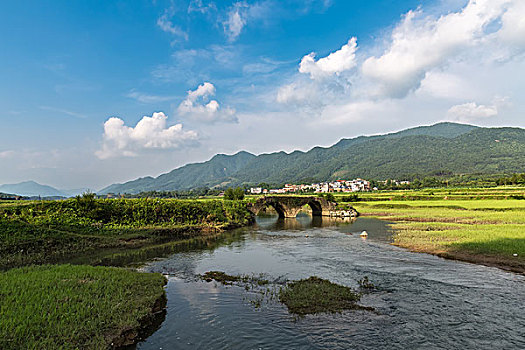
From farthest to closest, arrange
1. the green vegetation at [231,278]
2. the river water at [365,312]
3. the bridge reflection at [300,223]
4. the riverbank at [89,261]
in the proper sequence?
the bridge reflection at [300,223]
the green vegetation at [231,278]
the river water at [365,312]
the riverbank at [89,261]

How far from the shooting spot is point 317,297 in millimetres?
14734

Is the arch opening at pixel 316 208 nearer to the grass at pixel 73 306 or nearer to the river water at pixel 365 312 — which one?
the river water at pixel 365 312

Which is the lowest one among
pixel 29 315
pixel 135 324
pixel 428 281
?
pixel 428 281

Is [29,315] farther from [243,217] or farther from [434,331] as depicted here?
[243,217]

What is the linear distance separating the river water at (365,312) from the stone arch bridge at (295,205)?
1478 inches

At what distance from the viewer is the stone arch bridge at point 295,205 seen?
6236cm

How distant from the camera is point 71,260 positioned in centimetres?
2400

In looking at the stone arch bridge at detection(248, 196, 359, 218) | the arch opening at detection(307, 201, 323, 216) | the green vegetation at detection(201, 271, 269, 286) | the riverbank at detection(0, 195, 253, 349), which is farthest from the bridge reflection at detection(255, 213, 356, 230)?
the green vegetation at detection(201, 271, 269, 286)

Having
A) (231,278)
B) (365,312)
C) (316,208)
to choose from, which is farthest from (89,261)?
(316,208)

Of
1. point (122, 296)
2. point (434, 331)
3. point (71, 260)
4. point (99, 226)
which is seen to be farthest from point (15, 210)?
point (434, 331)

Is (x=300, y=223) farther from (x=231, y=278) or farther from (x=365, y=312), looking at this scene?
(x=365, y=312)

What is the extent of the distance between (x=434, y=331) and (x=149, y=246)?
27.9m

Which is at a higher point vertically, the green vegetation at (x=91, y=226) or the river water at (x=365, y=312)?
the green vegetation at (x=91, y=226)

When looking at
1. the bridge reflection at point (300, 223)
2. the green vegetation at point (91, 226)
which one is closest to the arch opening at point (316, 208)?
the bridge reflection at point (300, 223)
